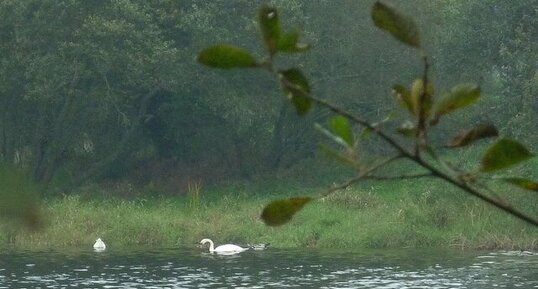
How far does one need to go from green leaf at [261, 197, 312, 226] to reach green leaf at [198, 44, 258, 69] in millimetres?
183

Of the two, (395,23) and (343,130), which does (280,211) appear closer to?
(343,130)

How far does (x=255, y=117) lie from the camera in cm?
2906

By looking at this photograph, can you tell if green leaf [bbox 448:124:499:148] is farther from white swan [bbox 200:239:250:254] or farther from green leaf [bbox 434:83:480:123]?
white swan [bbox 200:239:250:254]

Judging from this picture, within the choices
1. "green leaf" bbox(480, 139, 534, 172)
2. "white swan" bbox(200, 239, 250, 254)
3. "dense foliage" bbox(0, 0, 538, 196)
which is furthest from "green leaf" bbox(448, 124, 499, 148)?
"dense foliage" bbox(0, 0, 538, 196)

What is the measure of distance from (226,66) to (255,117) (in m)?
27.7

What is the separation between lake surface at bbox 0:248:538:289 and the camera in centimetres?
1852

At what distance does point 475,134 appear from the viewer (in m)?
1.42

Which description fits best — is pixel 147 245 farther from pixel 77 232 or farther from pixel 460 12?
pixel 460 12

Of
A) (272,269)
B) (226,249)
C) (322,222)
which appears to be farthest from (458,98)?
(322,222)

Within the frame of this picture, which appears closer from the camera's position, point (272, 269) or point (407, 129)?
point (407, 129)

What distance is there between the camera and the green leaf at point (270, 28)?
4.36ft

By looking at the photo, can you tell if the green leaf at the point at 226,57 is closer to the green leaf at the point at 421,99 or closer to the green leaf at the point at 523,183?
the green leaf at the point at 421,99

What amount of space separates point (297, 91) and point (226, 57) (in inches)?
3.2

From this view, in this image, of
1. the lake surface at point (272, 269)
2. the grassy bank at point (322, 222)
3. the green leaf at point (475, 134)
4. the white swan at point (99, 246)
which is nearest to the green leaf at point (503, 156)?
the green leaf at point (475, 134)
